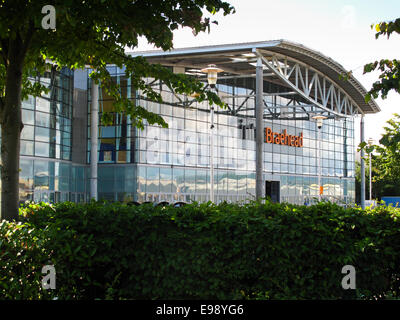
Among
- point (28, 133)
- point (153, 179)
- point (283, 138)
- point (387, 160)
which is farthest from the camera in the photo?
point (283, 138)

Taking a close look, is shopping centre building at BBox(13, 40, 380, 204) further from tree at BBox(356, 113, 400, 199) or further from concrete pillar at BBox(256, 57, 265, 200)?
tree at BBox(356, 113, 400, 199)

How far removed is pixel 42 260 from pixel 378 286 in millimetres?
4065

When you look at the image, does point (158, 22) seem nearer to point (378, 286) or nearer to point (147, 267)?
point (147, 267)

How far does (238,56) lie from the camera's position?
37969 mm

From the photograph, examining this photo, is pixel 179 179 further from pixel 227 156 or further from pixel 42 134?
pixel 42 134

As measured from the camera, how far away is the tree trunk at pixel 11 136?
730cm

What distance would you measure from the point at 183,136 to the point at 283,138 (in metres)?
16.8

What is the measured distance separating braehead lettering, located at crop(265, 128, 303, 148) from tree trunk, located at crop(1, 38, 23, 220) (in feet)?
160

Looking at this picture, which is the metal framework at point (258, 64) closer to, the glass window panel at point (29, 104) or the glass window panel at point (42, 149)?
the glass window panel at point (29, 104)

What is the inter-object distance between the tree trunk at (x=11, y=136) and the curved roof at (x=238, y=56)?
2765 cm

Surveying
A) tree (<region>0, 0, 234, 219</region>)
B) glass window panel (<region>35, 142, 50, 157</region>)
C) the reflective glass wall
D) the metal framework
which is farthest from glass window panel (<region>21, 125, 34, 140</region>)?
tree (<region>0, 0, 234, 219</region>)

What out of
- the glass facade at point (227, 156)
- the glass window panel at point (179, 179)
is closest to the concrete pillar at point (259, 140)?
the glass facade at point (227, 156)

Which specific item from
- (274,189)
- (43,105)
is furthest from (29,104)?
(274,189)

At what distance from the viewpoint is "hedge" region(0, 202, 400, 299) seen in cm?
591
